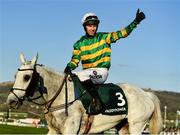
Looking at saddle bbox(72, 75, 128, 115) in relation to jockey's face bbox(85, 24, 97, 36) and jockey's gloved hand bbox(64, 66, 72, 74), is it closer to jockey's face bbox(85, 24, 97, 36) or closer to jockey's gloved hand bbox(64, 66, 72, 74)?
jockey's gloved hand bbox(64, 66, 72, 74)

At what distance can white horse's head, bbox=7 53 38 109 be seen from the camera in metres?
9.54

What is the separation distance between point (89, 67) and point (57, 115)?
1.35 meters

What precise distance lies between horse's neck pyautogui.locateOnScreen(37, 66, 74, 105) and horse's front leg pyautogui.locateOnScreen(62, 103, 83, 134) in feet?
0.76

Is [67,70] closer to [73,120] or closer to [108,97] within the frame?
[108,97]

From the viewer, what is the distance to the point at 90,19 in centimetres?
1050

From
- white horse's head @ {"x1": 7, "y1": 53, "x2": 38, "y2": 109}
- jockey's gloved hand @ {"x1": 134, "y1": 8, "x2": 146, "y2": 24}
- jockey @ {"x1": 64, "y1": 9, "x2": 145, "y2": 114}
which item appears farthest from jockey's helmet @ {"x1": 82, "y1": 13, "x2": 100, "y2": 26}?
white horse's head @ {"x1": 7, "y1": 53, "x2": 38, "y2": 109}

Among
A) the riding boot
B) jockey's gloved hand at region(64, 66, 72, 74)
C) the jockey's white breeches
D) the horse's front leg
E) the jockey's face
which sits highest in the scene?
the jockey's face

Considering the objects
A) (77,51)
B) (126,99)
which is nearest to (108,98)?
(126,99)

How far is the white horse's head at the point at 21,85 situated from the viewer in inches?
376

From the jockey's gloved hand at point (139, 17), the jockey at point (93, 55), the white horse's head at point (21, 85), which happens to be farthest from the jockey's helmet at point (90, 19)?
the white horse's head at point (21, 85)

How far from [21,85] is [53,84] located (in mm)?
729

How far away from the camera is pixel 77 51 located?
10547mm

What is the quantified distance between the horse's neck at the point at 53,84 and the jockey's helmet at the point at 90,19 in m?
1.29

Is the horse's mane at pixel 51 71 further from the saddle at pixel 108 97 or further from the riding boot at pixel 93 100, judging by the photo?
the riding boot at pixel 93 100
